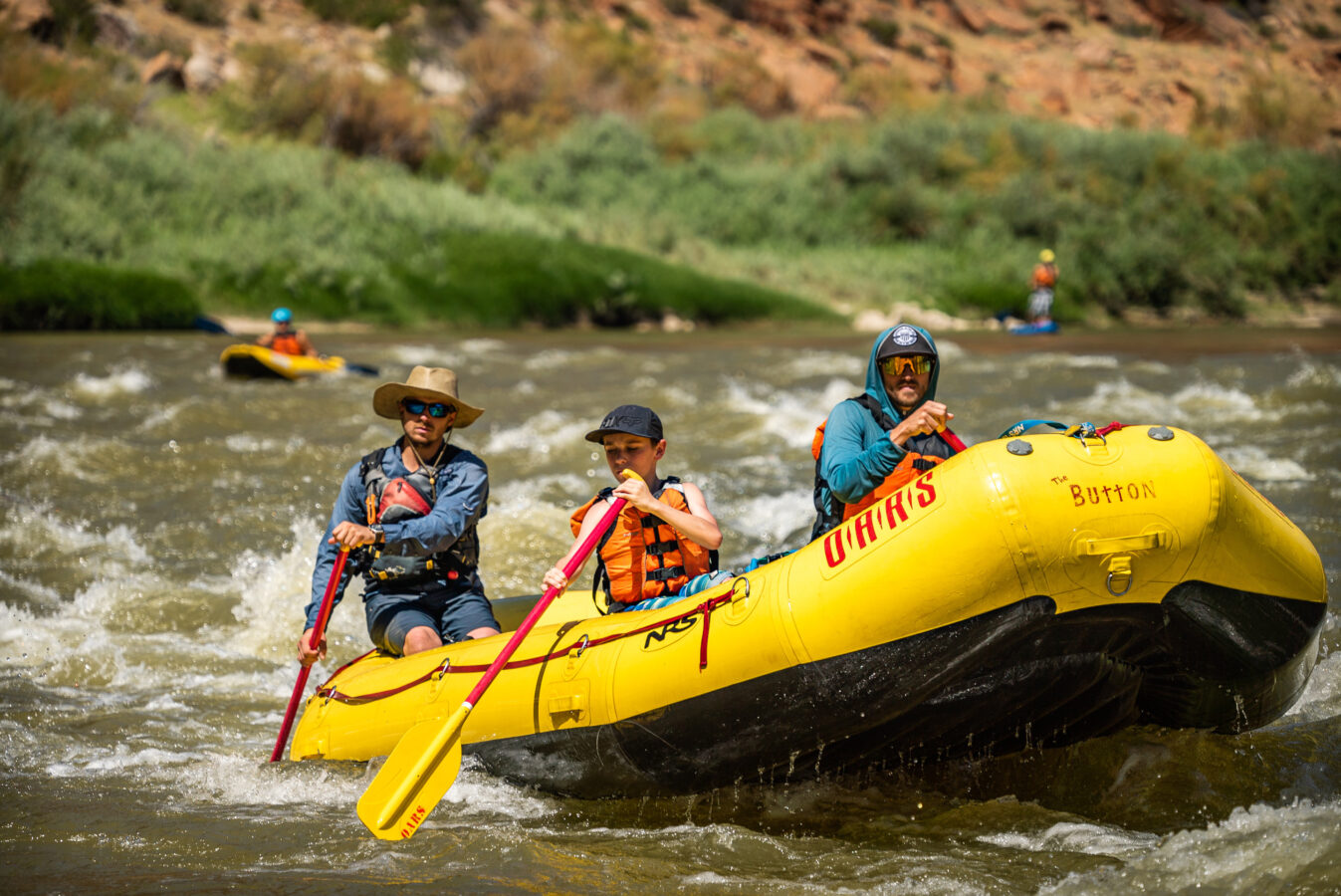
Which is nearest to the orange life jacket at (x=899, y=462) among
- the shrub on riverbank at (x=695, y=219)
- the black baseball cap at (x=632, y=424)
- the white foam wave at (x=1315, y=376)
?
the black baseball cap at (x=632, y=424)

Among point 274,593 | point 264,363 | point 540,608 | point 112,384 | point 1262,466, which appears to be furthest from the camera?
point 264,363

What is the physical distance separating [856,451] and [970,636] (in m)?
0.87

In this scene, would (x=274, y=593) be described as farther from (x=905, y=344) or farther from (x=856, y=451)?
(x=905, y=344)

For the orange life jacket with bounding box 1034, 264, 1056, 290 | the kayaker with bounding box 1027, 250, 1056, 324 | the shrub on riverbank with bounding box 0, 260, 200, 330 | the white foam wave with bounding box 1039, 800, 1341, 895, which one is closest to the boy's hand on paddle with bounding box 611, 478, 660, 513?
the white foam wave with bounding box 1039, 800, 1341, 895

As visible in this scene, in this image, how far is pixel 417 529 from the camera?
14.5 feet

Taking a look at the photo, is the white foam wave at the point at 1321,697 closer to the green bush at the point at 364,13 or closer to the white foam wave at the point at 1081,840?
the white foam wave at the point at 1081,840

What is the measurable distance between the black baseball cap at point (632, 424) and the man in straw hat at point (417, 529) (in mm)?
594

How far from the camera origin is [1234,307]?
26.4m

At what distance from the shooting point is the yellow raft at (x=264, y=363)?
13070 mm

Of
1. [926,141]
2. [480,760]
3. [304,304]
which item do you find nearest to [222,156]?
[304,304]

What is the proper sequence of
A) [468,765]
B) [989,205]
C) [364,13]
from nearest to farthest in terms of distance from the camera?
[468,765], [989,205], [364,13]

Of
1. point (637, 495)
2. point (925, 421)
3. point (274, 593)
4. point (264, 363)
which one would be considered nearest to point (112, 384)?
point (264, 363)

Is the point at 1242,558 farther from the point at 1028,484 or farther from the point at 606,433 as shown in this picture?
the point at 606,433

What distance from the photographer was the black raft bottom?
3377 millimetres
